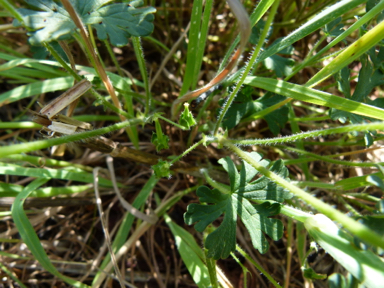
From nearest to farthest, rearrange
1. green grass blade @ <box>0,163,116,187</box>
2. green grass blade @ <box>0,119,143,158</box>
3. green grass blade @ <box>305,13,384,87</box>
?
1. green grass blade @ <box>0,119,143,158</box>
2. green grass blade @ <box>305,13,384,87</box>
3. green grass blade @ <box>0,163,116,187</box>

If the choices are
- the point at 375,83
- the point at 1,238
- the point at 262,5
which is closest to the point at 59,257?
the point at 1,238

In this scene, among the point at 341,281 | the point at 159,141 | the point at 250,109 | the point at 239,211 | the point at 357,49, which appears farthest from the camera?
the point at 250,109

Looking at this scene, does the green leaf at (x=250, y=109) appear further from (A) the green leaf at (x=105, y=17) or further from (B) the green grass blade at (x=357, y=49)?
(A) the green leaf at (x=105, y=17)

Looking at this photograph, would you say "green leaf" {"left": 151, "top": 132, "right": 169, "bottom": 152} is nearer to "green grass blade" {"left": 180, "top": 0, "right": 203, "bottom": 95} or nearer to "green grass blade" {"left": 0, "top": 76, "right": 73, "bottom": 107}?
"green grass blade" {"left": 180, "top": 0, "right": 203, "bottom": 95}

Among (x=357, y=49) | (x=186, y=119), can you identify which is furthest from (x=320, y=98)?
(x=186, y=119)

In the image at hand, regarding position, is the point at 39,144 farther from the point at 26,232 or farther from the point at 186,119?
the point at 26,232

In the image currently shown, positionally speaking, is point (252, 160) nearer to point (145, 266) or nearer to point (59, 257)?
point (145, 266)

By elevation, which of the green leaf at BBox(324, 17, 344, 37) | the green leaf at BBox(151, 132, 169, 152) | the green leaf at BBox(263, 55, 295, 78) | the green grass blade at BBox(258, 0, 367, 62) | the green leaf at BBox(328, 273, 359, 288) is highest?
the green leaf at BBox(324, 17, 344, 37)

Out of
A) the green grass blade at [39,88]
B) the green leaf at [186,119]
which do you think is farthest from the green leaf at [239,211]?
the green grass blade at [39,88]

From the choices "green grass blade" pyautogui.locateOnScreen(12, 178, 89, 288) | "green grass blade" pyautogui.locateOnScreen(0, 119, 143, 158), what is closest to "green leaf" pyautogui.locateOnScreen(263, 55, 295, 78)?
"green grass blade" pyautogui.locateOnScreen(0, 119, 143, 158)
